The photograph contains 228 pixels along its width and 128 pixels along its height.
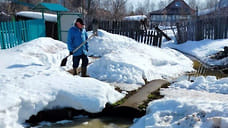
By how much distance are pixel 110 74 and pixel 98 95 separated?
2220 millimetres

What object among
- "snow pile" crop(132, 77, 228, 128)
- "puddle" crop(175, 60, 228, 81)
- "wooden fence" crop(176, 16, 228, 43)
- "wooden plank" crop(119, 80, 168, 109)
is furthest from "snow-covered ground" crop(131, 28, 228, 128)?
"wooden fence" crop(176, 16, 228, 43)

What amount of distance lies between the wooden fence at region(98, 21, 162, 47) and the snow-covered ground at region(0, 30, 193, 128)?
3.90 m

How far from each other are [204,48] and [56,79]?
9435 mm

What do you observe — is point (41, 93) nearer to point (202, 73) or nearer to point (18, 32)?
point (202, 73)

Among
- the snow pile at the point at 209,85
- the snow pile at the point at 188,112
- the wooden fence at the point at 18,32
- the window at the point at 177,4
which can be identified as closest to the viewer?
the snow pile at the point at 188,112

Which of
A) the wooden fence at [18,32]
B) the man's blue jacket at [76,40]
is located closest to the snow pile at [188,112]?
the man's blue jacket at [76,40]

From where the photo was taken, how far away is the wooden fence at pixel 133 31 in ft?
43.4

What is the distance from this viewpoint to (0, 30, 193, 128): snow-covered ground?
3.87m

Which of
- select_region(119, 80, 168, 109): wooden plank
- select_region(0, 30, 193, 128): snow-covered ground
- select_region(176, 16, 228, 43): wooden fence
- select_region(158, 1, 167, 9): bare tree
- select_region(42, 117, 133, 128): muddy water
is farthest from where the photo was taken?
select_region(158, 1, 167, 9): bare tree

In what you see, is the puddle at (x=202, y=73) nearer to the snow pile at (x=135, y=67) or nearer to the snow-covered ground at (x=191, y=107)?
the snow pile at (x=135, y=67)

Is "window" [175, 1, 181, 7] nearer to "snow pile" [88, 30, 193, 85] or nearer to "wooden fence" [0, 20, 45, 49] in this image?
"wooden fence" [0, 20, 45, 49]

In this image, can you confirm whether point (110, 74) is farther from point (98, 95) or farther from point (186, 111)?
point (186, 111)

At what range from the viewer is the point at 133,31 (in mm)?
14445

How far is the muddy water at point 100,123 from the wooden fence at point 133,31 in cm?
932
